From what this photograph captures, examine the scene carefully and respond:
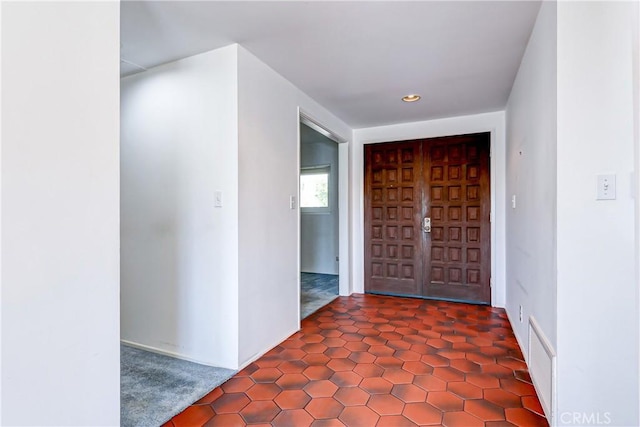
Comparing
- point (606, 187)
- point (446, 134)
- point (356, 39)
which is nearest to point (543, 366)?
point (606, 187)

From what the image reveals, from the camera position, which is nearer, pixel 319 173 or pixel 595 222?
pixel 595 222

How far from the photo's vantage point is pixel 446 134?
4027 millimetres

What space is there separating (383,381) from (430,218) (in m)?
2.46

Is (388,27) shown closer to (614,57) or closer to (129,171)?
(614,57)

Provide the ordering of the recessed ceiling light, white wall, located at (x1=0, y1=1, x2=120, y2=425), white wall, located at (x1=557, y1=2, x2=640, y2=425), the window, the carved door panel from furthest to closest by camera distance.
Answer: the window, the carved door panel, the recessed ceiling light, white wall, located at (x1=557, y1=2, x2=640, y2=425), white wall, located at (x1=0, y1=1, x2=120, y2=425)

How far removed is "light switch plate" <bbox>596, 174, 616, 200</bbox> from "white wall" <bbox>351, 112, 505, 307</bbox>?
7.92 feet

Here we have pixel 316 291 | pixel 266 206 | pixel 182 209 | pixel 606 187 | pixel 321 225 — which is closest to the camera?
pixel 606 187

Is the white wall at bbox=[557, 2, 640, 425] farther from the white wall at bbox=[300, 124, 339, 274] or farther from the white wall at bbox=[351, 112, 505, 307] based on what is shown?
the white wall at bbox=[300, 124, 339, 274]

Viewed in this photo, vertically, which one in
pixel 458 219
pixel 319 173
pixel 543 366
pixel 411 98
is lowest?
pixel 543 366

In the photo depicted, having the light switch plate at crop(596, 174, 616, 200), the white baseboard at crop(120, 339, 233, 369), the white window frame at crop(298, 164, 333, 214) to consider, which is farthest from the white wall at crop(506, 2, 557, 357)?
the white window frame at crop(298, 164, 333, 214)

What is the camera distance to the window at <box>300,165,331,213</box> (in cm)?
581

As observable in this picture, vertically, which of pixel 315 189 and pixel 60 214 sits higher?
pixel 315 189

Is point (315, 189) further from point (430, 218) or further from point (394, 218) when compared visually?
point (430, 218)

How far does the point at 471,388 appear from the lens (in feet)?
6.60
